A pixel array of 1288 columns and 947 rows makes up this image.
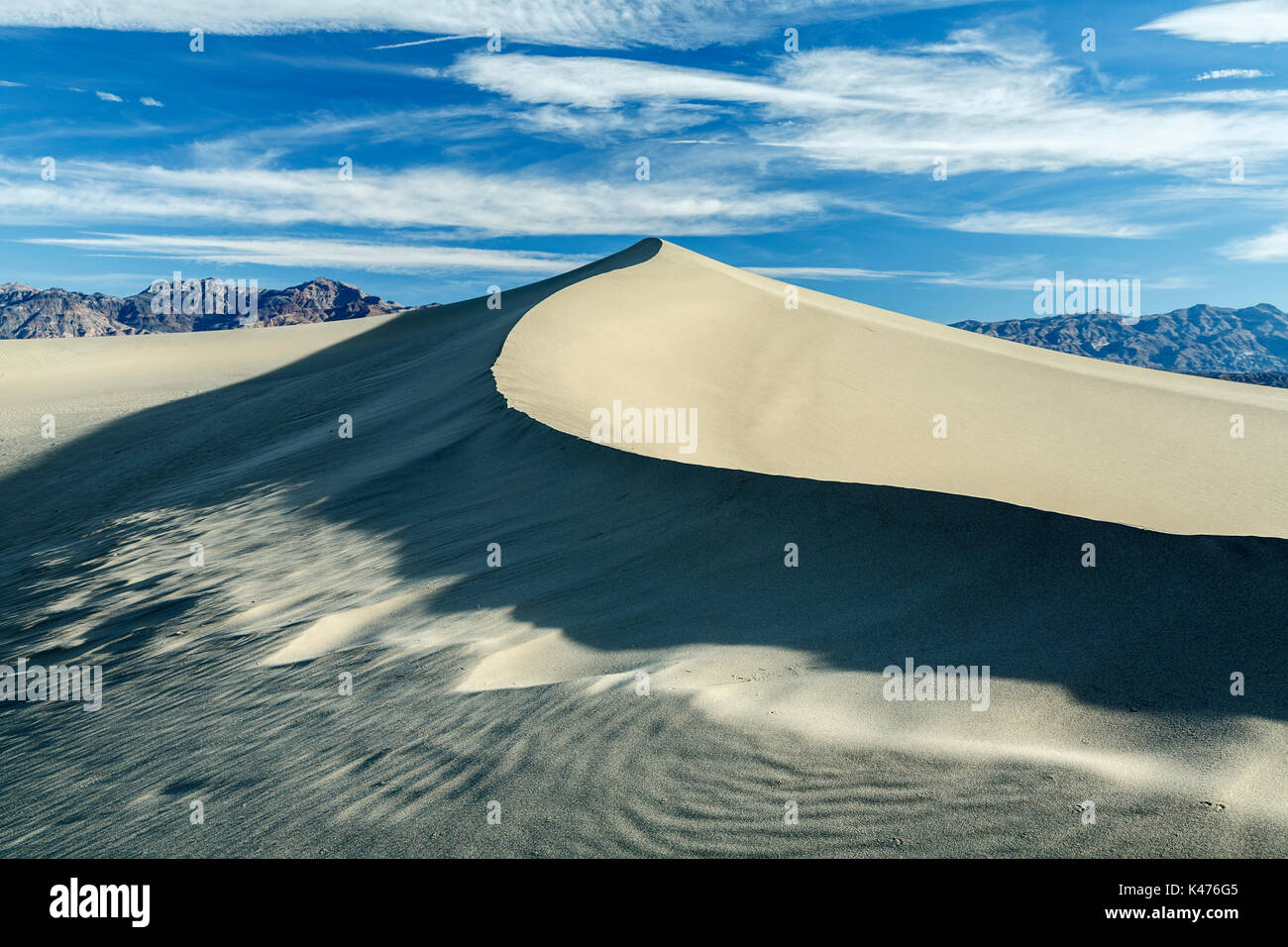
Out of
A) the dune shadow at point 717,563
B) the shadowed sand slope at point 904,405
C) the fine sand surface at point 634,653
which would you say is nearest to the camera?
the fine sand surface at point 634,653

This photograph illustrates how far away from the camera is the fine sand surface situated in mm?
2957

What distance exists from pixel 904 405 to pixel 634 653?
449 inches

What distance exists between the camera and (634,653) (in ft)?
14.4

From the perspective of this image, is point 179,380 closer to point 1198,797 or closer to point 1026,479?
point 1026,479

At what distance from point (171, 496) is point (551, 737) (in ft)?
30.3

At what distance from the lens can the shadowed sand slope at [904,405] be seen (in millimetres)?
10227

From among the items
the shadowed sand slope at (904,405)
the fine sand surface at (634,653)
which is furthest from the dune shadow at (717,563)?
the shadowed sand slope at (904,405)

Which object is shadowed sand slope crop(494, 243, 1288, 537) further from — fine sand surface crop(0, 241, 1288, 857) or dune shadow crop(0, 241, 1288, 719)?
A: dune shadow crop(0, 241, 1288, 719)

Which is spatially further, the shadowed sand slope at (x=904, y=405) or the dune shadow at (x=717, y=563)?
the shadowed sand slope at (x=904, y=405)

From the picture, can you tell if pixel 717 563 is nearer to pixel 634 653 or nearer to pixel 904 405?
pixel 634 653

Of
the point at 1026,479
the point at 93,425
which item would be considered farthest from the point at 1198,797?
the point at 93,425

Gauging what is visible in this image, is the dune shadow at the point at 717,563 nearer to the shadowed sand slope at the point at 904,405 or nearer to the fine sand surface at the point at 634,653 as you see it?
the fine sand surface at the point at 634,653

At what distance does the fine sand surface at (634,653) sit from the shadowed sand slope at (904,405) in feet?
0.57

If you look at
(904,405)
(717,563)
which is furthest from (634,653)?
(904,405)
